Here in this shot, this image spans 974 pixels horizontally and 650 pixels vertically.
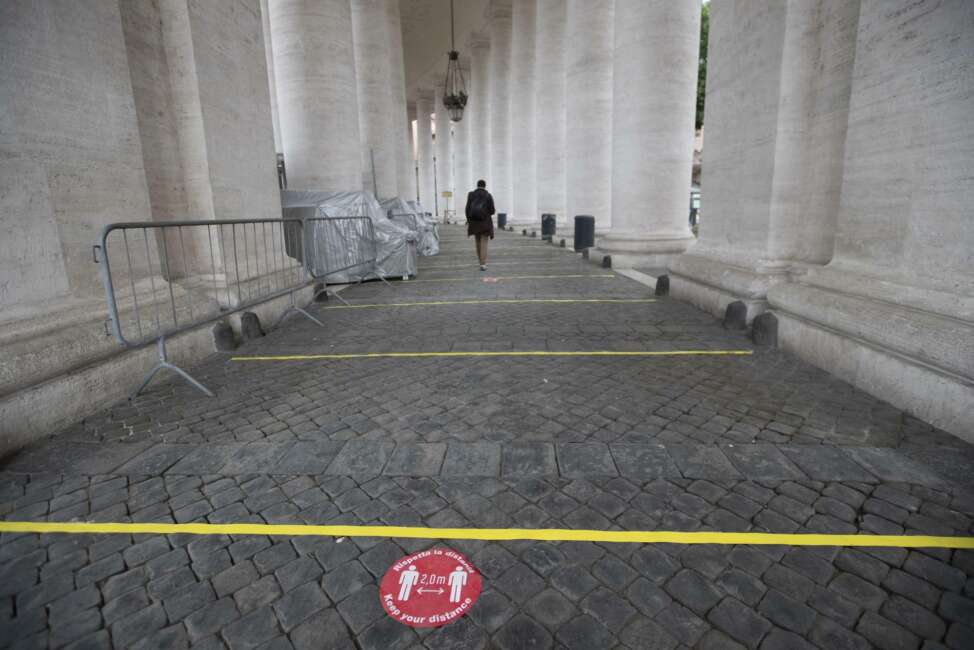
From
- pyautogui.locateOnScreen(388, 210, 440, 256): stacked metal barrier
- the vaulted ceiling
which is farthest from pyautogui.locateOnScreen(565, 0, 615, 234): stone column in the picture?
the vaulted ceiling

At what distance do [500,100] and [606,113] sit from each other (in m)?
16.5

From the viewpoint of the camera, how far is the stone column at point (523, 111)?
2531 centimetres

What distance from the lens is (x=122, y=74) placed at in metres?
5.45

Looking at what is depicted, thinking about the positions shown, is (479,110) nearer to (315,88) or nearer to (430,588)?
(315,88)

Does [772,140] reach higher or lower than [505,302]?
higher

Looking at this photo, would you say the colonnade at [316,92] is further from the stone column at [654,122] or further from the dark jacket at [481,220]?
the stone column at [654,122]

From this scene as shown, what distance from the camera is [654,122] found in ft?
36.1

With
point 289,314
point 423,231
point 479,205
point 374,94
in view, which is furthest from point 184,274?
point 374,94

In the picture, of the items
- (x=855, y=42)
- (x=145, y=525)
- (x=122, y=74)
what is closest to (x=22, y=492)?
(x=145, y=525)

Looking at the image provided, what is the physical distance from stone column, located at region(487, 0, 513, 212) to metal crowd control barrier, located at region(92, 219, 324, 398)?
23.3m

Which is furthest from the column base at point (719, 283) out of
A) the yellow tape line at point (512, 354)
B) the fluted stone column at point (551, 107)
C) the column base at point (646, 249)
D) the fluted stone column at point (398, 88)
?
the fluted stone column at point (398, 88)

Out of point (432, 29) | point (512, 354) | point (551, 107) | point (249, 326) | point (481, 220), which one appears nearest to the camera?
point (512, 354)

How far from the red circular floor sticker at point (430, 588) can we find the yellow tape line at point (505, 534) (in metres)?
0.20

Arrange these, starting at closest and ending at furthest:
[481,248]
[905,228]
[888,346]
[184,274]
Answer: [888,346]
[905,228]
[184,274]
[481,248]
